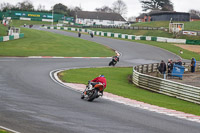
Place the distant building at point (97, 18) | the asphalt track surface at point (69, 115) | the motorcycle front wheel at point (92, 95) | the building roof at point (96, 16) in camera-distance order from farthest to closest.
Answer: the building roof at point (96, 16) → the distant building at point (97, 18) → the motorcycle front wheel at point (92, 95) → the asphalt track surface at point (69, 115)

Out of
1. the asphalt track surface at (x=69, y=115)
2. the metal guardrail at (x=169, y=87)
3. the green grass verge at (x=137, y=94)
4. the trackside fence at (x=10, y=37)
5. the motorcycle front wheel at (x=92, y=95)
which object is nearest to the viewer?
the asphalt track surface at (x=69, y=115)

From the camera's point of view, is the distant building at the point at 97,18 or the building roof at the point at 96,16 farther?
the building roof at the point at 96,16

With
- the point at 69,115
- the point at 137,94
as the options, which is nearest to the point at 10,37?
the point at 137,94

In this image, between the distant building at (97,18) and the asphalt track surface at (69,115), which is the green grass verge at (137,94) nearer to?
the asphalt track surface at (69,115)

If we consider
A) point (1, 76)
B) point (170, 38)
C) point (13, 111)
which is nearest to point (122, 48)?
point (170, 38)

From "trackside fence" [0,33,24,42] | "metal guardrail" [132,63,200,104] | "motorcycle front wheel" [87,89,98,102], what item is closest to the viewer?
"motorcycle front wheel" [87,89,98,102]

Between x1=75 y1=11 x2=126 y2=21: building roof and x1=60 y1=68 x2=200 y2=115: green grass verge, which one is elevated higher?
x1=75 y1=11 x2=126 y2=21: building roof

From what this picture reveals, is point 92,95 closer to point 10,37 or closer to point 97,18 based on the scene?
point 10,37

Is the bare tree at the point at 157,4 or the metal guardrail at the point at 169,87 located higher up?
the bare tree at the point at 157,4

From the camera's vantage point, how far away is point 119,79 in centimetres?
2608

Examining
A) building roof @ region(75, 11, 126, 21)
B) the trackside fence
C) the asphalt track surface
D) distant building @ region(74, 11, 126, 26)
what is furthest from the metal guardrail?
building roof @ region(75, 11, 126, 21)

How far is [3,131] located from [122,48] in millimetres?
46551

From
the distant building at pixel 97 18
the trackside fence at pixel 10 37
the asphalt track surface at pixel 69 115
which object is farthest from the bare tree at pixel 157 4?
the asphalt track surface at pixel 69 115

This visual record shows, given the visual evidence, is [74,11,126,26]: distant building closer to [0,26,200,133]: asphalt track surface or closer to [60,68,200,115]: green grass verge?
[60,68,200,115]: green grass verge
